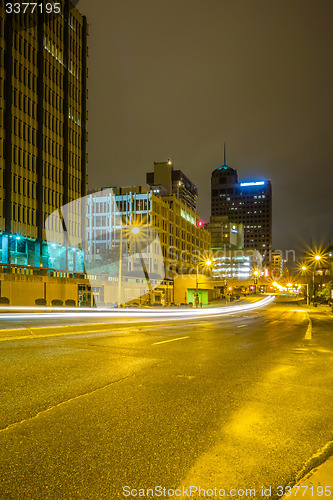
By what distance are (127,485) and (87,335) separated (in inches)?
427

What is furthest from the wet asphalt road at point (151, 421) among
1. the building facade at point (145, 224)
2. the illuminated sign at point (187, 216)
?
the illuminated sign at point (187, 216)

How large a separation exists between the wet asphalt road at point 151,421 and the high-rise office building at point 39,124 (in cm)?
5712

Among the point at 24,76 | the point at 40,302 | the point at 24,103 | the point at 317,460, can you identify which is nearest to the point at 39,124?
the point at 24,103

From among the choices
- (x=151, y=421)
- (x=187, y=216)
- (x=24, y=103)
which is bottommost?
(x=151, y=421)

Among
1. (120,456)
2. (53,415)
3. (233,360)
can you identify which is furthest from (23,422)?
(233,360)

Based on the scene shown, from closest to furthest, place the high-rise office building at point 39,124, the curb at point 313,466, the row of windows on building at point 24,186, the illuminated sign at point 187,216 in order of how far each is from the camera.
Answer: the curb at point 313,466, the high-rise office building at point 39,124, the row of windows on building at point 24,186, the illuminated sign at point 187,216

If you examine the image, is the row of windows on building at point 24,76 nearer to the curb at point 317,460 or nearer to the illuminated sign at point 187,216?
the illuminated sign at point 187,216

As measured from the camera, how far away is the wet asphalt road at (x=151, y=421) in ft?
12.6

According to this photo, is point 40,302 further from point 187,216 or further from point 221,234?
point 221,234

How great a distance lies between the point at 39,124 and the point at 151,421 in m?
72.9

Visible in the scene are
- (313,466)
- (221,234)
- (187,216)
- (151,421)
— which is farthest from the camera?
(221,234)

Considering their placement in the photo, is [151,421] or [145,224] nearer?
[151,421]

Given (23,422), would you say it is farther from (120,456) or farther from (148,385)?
(148,385)

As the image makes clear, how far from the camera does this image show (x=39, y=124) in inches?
2739
